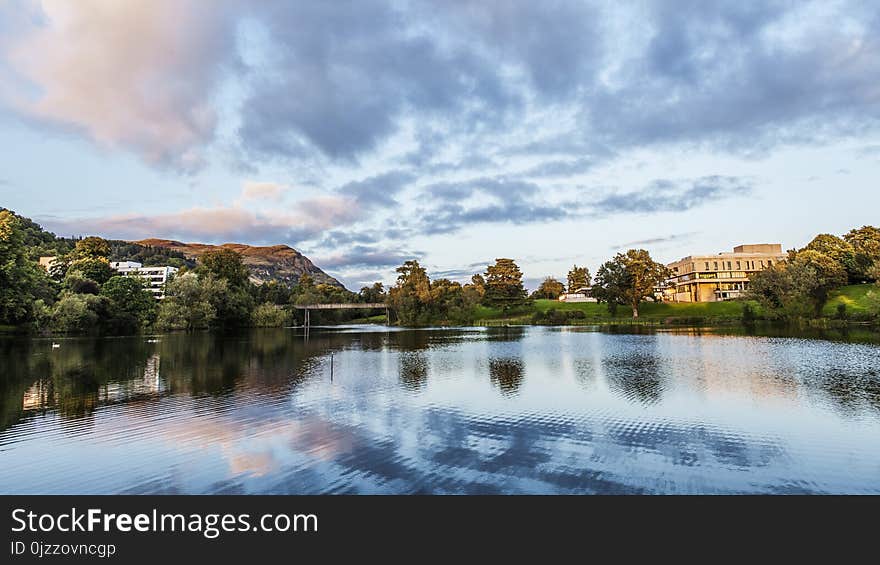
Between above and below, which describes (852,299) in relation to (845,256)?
below

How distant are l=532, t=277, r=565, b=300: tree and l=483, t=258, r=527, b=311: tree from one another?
50.6m

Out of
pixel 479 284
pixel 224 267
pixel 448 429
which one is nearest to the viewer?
pixel 448 429

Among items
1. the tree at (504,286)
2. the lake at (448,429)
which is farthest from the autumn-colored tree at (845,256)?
the lake at (448,429)

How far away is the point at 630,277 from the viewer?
106562mm

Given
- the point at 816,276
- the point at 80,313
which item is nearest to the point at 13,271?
the point at 80,313

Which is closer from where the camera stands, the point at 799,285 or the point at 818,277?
the point at 799,285

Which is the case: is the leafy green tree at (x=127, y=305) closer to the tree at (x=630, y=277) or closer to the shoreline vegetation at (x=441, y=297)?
the shoreline vegetation at (x=441, y=297)

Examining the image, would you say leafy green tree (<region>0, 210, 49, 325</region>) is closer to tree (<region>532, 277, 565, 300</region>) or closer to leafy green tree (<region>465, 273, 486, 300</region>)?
leafy green tree (<region>465, 273, 486, 300</region>)

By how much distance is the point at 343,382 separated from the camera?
84.9 ft

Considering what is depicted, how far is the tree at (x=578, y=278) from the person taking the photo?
591 ft

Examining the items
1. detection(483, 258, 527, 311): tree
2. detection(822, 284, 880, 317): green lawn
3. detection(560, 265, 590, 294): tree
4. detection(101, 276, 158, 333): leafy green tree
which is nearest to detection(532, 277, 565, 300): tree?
detection(560, 265, 590, 294): tree

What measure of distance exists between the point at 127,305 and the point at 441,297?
70.7 meters

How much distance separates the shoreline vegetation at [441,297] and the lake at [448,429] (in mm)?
46651

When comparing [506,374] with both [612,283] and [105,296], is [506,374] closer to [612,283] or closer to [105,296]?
[105,296]
